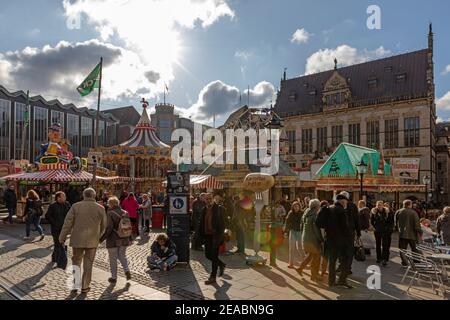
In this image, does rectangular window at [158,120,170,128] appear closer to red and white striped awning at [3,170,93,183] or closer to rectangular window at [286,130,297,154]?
rectangular window at [286,130,297,154]

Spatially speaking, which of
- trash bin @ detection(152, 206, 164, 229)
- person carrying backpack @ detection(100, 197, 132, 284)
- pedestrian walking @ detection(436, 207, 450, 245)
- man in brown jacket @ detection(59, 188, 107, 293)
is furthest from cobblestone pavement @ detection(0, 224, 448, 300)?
trash bin @ detection(152, 206, 164, 229)

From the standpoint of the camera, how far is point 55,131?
73.2 feet

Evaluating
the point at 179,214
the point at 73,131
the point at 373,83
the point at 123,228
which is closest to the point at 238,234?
the point at 179,214

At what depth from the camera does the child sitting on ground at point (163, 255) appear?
773cm

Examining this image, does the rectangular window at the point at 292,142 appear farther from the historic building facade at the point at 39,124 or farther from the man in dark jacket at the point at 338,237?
the man in dark jacket at the point at 338,237

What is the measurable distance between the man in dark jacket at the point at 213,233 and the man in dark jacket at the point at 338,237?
2016mm

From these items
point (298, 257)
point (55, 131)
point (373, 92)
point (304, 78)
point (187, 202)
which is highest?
point (304, 78)

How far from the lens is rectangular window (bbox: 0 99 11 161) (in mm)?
48875

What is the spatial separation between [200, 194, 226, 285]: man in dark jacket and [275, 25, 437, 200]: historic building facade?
95.8ft
